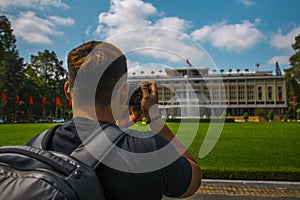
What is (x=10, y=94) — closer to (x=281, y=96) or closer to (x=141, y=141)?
(x=141, y=141)

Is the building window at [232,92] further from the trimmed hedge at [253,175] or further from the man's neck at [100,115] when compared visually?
the man's neck at [100,115]

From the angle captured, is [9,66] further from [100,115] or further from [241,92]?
[241,92]

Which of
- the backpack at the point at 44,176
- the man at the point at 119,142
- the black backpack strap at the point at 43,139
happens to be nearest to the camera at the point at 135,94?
the man at the point at 119,142

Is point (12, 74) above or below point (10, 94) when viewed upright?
above

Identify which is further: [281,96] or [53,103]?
[281,96]

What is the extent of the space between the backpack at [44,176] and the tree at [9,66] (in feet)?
183

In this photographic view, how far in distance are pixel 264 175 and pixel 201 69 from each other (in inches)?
237

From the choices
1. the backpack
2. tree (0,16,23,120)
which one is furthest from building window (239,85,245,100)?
the backpack

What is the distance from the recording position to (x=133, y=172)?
115cm

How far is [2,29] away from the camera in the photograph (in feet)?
163

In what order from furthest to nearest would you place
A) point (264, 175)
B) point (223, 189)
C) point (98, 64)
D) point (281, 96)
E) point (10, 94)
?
point (281, 96) → point (10, 94) → point (264, 175) → point (223, 189) → point (98, 64)

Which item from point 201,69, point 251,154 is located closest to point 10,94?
point 251,154

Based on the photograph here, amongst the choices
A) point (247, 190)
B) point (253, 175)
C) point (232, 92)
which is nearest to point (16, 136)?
point (253, 175)

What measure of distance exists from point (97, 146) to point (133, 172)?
0.20 m
